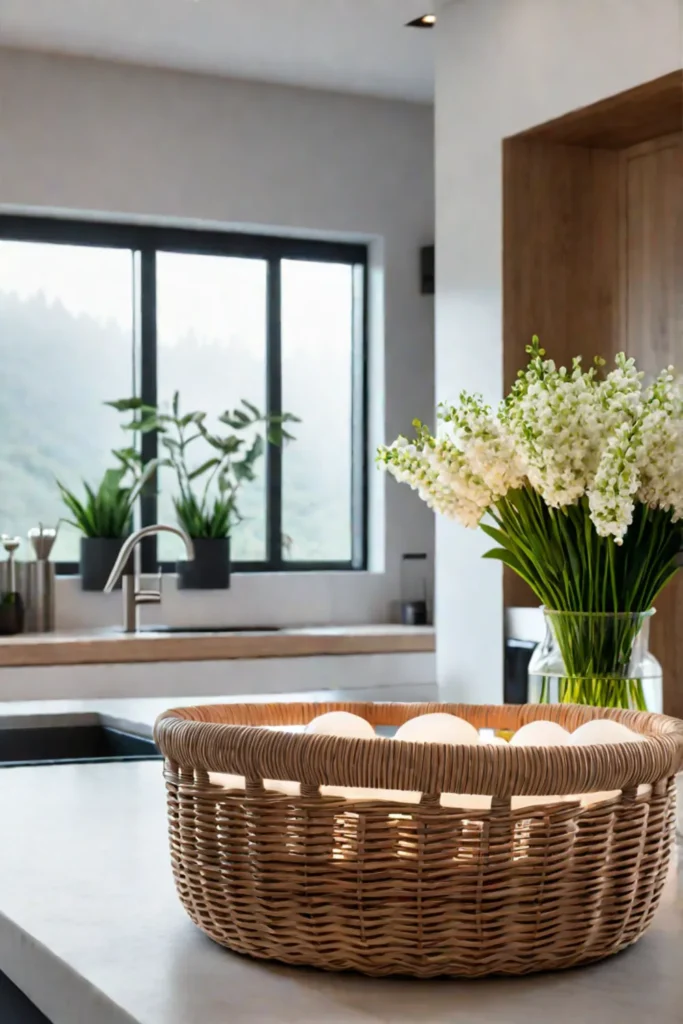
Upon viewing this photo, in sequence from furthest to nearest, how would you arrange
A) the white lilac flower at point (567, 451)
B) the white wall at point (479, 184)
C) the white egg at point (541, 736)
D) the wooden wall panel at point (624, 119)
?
1. the white wall at point (479, 184)
2. the wooden wall panel at point (624, 119)
3. the white lilac flower at point (567, 451)
4. the white egg at point (541, 736)

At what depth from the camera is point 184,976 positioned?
76 centimetres

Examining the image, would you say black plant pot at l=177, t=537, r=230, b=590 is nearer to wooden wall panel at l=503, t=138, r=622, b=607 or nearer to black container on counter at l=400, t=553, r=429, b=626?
black container on counter at l=400, t=553, r=429, b=626

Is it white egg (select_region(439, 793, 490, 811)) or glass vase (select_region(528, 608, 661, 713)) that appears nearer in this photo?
white egg (select_region(439, 793, 490, 811))

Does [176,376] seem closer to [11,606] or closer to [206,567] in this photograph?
[206,567]

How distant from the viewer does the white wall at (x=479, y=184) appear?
356cm

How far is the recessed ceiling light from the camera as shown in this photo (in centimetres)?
418

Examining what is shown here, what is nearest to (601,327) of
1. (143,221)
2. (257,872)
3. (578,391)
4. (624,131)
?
(624,131)

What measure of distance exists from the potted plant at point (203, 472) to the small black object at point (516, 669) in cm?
122

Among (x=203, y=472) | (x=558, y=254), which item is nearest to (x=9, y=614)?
(x=203, y=472)

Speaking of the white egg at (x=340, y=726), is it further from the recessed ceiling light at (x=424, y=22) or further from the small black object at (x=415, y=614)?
the small black object at (x=415, y=614)

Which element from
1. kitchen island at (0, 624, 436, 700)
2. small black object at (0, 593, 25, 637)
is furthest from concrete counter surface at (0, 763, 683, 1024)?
small black object at (0, 593, 25, 637)

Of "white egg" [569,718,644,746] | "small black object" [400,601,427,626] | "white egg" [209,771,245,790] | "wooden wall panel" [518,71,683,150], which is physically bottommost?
"small black object" [400,601,427,626]

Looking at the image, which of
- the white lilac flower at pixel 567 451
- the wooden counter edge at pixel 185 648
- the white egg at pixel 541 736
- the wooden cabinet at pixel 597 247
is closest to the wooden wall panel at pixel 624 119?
the wooden cabinet at pixel 597 247

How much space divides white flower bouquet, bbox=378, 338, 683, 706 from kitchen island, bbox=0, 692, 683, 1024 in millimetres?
249
